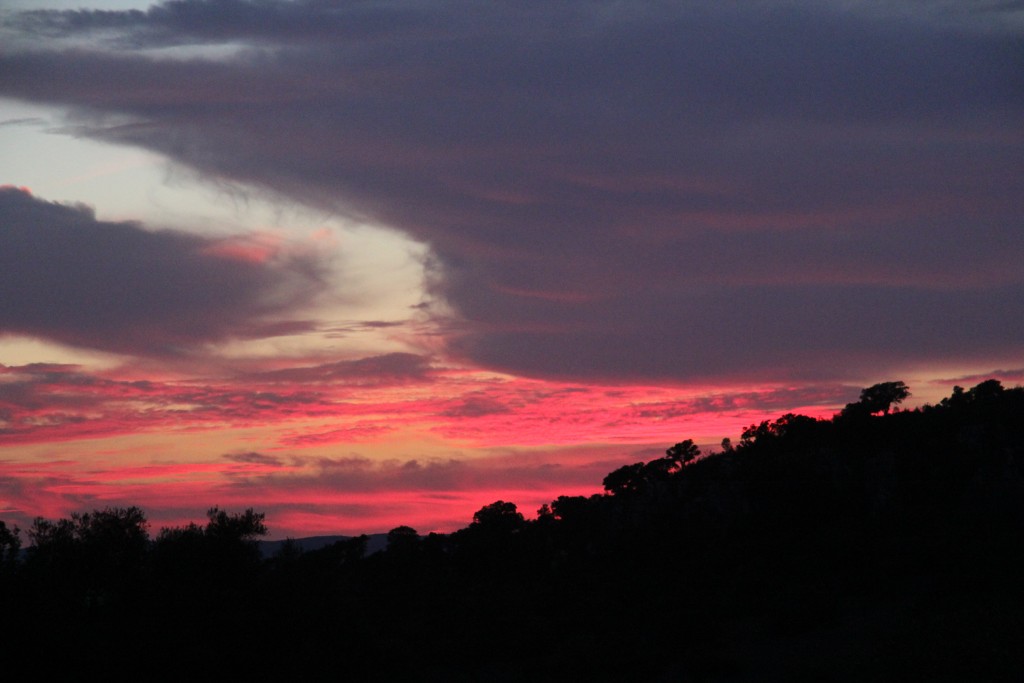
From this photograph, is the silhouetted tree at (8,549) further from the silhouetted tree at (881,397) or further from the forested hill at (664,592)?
the silhouetted tree at (881,397)

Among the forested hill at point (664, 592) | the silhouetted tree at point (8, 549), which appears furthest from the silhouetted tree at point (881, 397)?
the silhouetted tree at point (8, 549)

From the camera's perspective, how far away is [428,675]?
58.3 metres

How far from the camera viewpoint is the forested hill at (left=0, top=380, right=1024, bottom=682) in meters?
42.2

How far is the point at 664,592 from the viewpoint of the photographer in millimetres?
63094

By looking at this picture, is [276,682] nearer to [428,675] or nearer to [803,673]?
[428,675]

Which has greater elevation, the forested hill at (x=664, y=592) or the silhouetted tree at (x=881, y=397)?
the silhouetted tree at (x=881, y=397)

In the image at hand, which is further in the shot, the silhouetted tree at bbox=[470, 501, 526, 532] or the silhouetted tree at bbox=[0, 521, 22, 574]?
the silhouetted tree at bbox=[470, 501, 526, 532]

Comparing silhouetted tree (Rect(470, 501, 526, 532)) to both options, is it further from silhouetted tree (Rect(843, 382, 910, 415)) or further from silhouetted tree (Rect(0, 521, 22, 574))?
silhouetted tree (Rect(0, 521, 22, 574))

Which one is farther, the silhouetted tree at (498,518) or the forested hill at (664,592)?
the silhouetted tree at (498,518)

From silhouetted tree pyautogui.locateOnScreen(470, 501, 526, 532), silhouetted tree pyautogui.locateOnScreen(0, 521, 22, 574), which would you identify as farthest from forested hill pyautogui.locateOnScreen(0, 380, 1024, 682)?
silhouetted tree pyautogui.locateOnScreen(470, 501, 526, 532)

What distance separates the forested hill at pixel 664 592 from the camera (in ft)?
138

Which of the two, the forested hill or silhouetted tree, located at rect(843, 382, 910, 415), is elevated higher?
silhouetted tree, located at rect(843, 382, 910, 415)

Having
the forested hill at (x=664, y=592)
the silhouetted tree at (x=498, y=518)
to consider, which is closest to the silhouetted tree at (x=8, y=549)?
the forested hill at (x=664, y=592)

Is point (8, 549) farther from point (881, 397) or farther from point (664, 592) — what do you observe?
point (881, 397)
